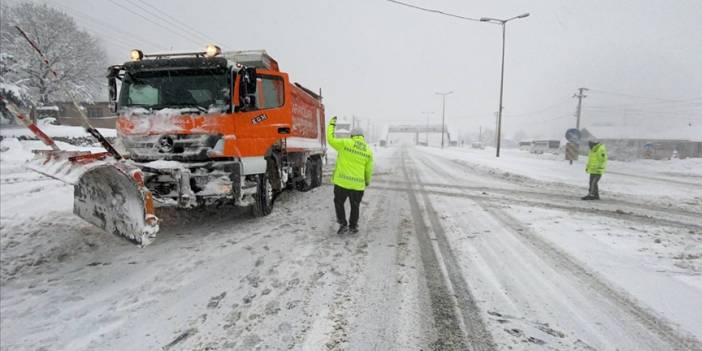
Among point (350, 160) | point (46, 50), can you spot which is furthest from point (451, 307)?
point (46, 50)

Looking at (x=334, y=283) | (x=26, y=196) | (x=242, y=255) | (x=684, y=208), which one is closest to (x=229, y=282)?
(x=242, y=255)

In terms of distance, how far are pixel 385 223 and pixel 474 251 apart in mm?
1813

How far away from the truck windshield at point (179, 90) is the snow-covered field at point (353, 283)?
79.0 inches

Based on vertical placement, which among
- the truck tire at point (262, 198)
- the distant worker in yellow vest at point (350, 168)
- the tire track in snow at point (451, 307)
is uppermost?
the distant worker in yellow vest at point (350, 168)

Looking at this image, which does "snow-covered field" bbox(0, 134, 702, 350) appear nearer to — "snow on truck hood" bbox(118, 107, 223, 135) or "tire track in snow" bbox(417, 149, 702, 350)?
"tire track in snow" bbox(417, 149, 702, 350)

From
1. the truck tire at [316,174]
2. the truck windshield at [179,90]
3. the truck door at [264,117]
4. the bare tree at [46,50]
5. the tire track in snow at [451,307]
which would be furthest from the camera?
the bare tree at [46,50]

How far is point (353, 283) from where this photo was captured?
3408 mm

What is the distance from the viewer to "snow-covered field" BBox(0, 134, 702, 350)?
2.54 metres

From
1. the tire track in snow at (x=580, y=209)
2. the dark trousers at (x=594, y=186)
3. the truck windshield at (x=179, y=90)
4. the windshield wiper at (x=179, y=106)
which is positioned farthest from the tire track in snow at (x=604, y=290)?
the windshield wiper at (x=179, y=106)

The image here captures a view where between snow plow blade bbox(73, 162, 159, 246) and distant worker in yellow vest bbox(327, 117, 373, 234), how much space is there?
2469mm

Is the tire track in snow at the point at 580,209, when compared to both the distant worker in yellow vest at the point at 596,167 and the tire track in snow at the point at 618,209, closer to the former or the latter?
the tire track in snow at the point at 618,209

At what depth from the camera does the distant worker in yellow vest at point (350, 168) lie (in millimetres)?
4992

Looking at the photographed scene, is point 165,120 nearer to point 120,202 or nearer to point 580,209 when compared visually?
point 120,202

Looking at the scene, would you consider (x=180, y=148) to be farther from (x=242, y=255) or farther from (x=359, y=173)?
(x=359, y=173)
